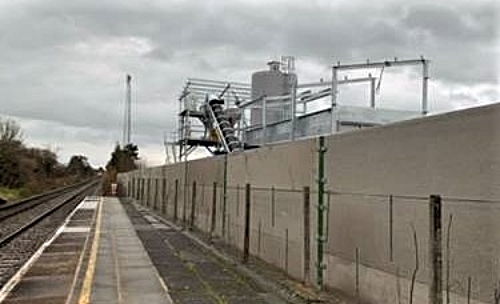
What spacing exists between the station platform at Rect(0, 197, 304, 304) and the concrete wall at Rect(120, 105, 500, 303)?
4.07 feet

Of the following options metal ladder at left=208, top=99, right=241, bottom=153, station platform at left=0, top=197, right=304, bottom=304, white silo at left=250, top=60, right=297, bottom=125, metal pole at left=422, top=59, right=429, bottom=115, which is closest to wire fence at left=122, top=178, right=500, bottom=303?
station platform at left=0, top=197, right=304, bottom=304

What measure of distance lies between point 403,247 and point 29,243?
1777 cm

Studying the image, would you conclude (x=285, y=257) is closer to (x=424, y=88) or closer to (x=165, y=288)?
(x=165, y=288)

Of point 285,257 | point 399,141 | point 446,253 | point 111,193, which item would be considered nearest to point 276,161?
point 285,257

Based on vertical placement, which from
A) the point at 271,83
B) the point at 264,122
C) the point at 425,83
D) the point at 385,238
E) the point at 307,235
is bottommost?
the point at 307,235

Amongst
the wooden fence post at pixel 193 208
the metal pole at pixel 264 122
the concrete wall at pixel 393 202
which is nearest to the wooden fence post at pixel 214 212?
the wooden fence post at pixel 193 208

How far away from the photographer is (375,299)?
31.3ft

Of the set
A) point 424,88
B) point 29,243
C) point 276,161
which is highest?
point 424,88

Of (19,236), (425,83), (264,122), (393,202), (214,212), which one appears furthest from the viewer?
(264,122)

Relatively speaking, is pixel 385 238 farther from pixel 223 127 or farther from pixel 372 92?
pixel 223 127

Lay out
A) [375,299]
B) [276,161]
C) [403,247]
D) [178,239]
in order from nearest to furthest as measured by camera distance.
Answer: [403,247], [375,299], [276,161], [178,239]

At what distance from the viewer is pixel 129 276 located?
13406mm

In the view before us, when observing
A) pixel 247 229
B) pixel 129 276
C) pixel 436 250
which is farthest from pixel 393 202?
pixel 247 229

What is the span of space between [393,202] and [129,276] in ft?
19.7
